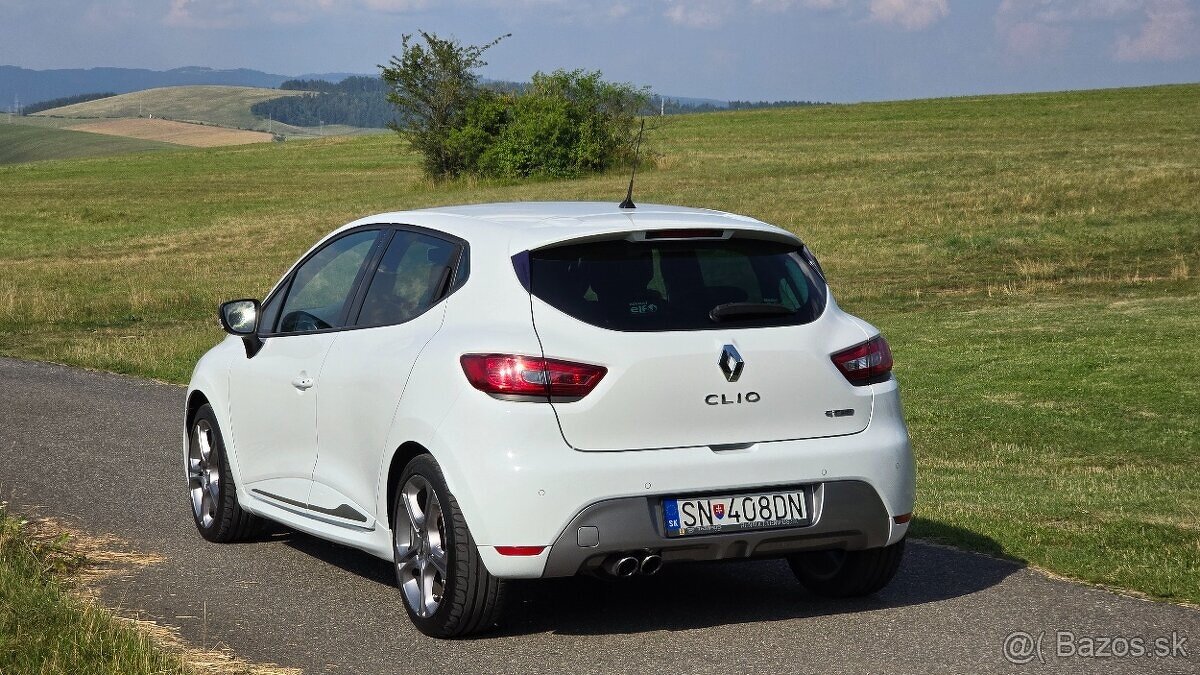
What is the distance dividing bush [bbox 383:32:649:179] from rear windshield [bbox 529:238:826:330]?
5652 cm

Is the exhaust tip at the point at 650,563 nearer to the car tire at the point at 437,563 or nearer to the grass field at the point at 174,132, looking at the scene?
the car tire at the point at 437,563

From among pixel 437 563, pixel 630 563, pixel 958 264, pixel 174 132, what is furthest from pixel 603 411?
pixel 174 132

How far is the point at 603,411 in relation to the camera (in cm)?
570

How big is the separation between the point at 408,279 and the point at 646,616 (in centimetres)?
171

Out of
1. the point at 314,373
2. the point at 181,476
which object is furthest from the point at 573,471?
the point at 181,476

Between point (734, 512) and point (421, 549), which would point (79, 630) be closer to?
point (421, 549)

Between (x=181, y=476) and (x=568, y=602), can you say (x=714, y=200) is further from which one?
(x=568, y=602)

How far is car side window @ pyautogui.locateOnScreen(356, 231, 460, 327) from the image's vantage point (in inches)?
251

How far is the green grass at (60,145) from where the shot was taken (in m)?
141

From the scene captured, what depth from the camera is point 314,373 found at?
23.0 ft

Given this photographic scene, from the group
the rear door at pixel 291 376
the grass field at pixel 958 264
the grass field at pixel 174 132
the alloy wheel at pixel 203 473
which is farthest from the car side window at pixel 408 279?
the grass field at pixel 174 132

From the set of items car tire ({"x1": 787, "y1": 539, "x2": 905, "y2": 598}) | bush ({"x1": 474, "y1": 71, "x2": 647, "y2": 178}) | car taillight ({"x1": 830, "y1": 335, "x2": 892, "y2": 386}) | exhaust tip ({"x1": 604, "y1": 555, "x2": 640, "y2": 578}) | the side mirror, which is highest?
car taillight ({"x1": 830, "y1": 335, "x2": 892, "y2": 386})

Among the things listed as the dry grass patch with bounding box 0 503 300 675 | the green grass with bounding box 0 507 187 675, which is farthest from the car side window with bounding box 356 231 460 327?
the green grass with bounding box 0 507 187 675

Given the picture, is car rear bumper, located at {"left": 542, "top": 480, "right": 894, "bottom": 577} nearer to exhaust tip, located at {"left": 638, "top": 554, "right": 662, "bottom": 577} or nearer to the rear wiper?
exhaust tip, located at {"left": 638, "top": 554, "right": 662, "bottom": 577}
